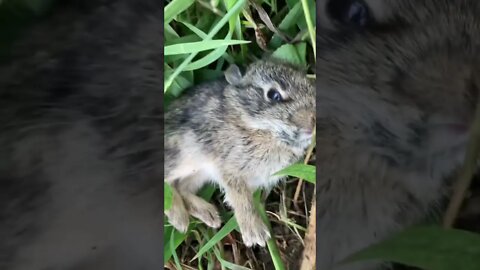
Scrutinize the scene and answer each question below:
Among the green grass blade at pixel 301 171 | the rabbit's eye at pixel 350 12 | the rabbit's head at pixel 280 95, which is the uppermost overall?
the rabbit's eye at pixel 350 12

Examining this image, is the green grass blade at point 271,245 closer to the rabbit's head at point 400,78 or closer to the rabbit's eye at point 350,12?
the rabbit's head at point 400,78

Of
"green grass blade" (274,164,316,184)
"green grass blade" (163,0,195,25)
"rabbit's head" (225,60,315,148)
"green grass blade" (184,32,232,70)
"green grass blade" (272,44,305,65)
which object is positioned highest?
"green grass blade" (163,0,195,25)

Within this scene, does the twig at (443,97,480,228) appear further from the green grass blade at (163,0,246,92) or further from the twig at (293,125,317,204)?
the green grass blade at (163,0,246,92)

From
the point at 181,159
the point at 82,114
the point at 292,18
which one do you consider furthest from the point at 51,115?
the point at 292,18

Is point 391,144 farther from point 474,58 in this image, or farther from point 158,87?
point 158,87

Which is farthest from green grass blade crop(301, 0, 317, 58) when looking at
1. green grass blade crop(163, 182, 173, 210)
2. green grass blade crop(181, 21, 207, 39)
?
green grass blade crop(163, 182, 173, 210)

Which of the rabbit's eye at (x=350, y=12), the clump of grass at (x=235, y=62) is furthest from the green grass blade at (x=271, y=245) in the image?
the rabbit's eye at (x=350, y=12)
